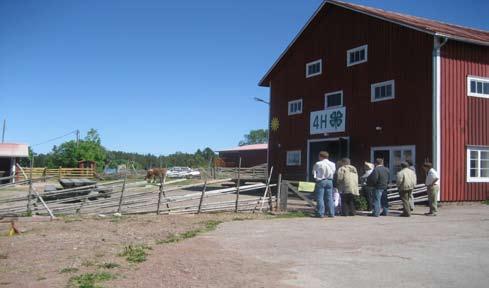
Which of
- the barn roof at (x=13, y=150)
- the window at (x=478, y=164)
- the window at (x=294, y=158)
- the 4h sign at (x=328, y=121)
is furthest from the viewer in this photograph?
the barn roof at (x=13, y=150)

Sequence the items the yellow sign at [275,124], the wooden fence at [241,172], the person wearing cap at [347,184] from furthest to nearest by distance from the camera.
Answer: the wooden fence at [241,172]
the yellow sign at [275,124]
the person wearing cap at [347,184]

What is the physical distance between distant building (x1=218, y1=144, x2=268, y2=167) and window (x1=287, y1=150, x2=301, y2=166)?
83.6 feet

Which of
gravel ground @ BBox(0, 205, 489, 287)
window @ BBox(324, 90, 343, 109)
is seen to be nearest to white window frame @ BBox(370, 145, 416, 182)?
window @ BBox(324, 90, 343, 109)

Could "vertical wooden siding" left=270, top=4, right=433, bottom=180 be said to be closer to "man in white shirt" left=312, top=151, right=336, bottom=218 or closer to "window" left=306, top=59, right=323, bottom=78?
"window" left=306, top=59, right=323, bottom=78

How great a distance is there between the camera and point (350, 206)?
14.2 m

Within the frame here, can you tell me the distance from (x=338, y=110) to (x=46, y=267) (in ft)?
58.8

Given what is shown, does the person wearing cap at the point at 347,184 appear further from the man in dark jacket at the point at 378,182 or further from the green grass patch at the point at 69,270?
the green grass patch at the point at 69,270

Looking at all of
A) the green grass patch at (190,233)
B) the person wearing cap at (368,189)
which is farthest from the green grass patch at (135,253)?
the person wearing cap at (368,189)

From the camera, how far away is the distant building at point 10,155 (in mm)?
41656

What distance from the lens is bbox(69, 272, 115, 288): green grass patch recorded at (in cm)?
601

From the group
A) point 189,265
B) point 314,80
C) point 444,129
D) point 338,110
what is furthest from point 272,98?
point 189,265

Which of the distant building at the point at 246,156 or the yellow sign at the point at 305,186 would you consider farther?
the distant building at the point at 246,156

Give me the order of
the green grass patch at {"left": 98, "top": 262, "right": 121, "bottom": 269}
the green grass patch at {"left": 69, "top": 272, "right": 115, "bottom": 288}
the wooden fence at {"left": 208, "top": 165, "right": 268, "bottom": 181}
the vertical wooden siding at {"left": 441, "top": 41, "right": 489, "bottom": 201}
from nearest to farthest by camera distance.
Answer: the green grass patch at {"left": 69, "top": 272, "right": 115, "bottom": 288}
the green grass patch at {"left": 98, "top": 262, "right": 121, "bottom": 269}
the vertical wooden siding at {"left": 441, "top": 41, "right": 489, "bottom": 201}
the wooden fence at {"left": 208, "top": 165, "right": 268, "bottom": 181}

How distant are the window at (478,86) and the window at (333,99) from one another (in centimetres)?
577
